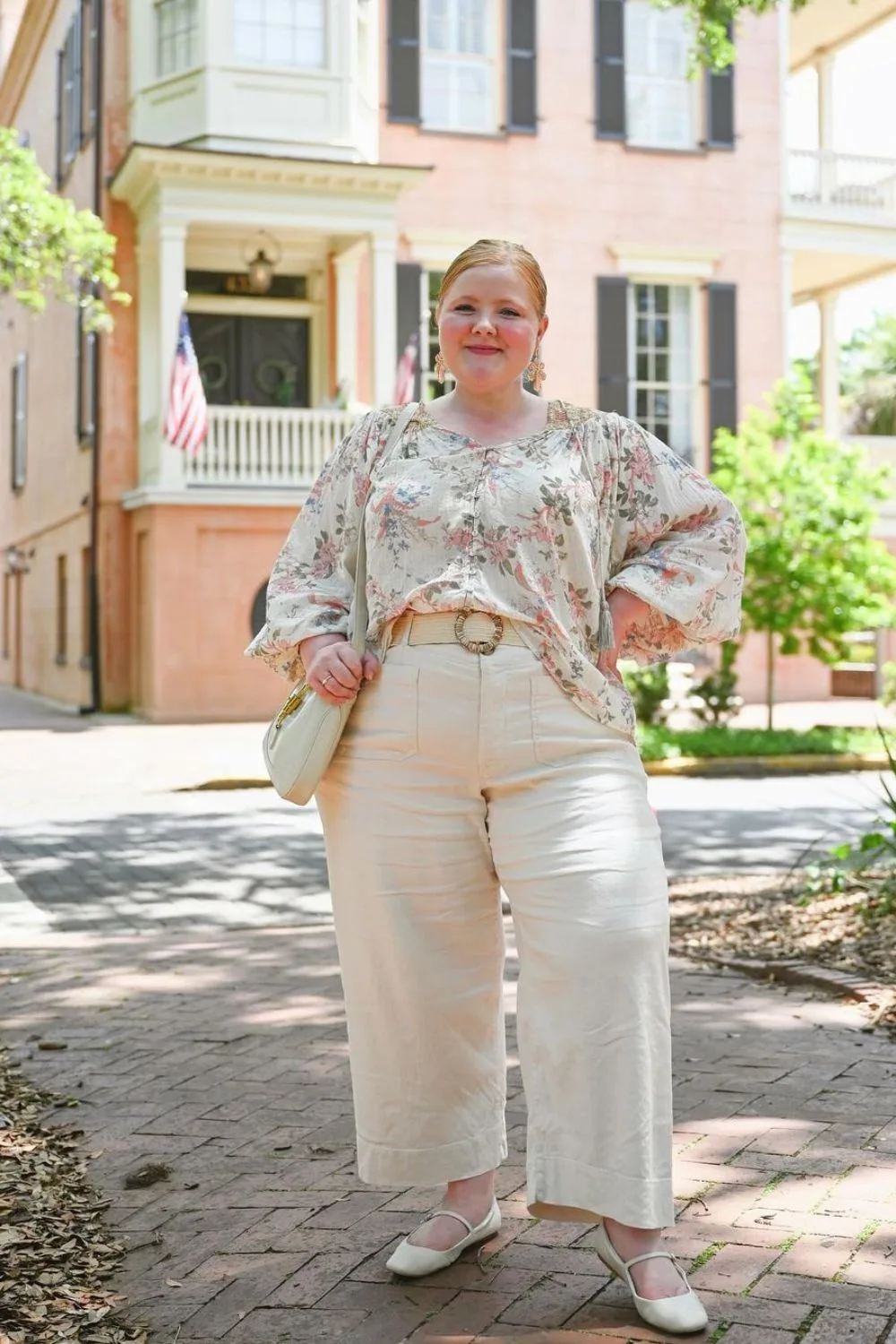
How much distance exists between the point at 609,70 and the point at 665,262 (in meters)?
2.58

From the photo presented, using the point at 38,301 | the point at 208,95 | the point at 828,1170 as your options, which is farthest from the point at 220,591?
the point at 828,1170

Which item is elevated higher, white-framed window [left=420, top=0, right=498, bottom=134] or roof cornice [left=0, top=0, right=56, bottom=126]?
roof cornice [left=0, top=0, right=56, bottom=126]

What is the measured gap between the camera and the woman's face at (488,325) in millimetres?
3082

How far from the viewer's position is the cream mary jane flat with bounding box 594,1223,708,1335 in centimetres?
283

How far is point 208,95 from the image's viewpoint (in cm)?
2025

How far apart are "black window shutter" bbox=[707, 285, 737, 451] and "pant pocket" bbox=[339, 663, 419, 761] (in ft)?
67.4

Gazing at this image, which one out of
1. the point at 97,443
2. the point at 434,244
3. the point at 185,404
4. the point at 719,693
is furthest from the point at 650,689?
the point at 97,443

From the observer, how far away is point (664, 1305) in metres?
2.84

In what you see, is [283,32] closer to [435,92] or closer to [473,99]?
[435,92]

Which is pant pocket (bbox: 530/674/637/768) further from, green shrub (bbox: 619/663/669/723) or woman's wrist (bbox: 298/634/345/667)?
green shrub (bbox: 619/663/669/723)

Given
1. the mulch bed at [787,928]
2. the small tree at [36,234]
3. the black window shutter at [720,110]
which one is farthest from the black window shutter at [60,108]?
the mulch bed at [787,928]

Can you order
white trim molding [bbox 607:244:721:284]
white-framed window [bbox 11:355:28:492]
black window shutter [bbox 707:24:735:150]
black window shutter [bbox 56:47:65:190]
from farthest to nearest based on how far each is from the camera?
1. white-framed window [bbox 11:355:28:492]
2. black window shutter [bbox 56:47:65:190]
3. black window shutter [bbox 707:24:735:150]
4. white trim molding [bbox 607:244:721:284]

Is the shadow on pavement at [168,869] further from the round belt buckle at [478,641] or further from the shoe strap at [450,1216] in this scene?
the round belt buckle at [478,641]

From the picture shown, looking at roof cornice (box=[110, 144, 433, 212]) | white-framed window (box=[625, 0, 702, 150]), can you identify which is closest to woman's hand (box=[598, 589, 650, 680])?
roof cornice (box=[110, 144, 433, 212])
